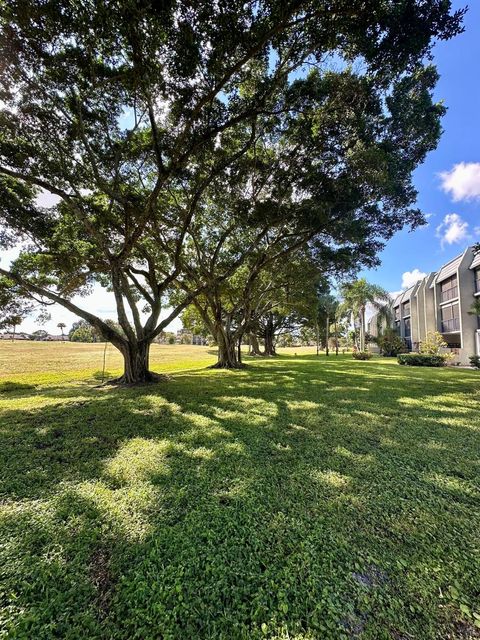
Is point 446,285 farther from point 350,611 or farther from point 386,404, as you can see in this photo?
point 350,611

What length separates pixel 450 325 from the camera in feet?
70.8

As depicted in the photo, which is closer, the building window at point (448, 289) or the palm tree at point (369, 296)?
the building window at point (448, 289)

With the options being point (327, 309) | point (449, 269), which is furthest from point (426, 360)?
point (327, 309)

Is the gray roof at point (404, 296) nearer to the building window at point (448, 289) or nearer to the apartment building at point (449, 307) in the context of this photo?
the apartment building at point (449, 307)

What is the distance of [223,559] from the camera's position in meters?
1.92

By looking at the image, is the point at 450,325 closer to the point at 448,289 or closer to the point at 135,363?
the point at 448,289

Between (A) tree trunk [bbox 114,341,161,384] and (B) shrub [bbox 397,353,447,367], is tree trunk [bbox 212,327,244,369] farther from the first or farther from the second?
(B) shrub [bbox 397,353,447,367]

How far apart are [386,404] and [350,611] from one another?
17.8 ft

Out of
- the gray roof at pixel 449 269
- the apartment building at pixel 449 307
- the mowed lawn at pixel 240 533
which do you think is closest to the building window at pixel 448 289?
the apartment building at pixel 449 307

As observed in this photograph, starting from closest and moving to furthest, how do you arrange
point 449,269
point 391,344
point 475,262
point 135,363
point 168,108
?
point 168,108 → point 135,363 → point 475,262 → point 449,269 → point 391,344

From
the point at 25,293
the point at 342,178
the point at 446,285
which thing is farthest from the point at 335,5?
the point at 446,285

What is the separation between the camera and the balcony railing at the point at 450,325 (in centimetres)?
2054

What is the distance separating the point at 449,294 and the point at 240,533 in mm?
25879

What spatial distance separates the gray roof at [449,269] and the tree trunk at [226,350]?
17328 mm
